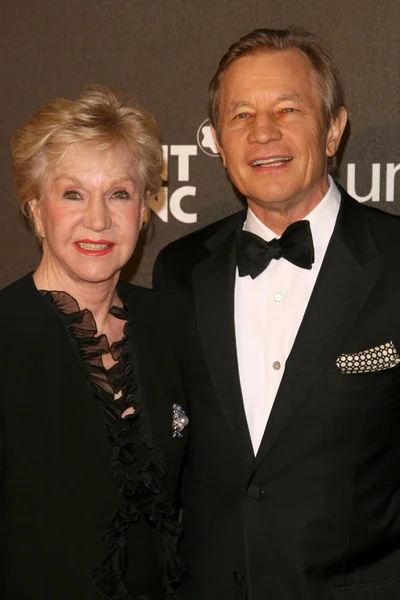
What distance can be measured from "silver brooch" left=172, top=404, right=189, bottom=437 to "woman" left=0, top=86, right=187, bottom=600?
11 millimetres

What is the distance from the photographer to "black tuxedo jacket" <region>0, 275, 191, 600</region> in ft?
7.32

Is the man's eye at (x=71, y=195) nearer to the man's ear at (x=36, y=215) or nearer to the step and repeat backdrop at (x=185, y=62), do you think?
the man's ear at (x=36, y=215)

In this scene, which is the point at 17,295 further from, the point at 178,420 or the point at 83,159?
the point at 178,420

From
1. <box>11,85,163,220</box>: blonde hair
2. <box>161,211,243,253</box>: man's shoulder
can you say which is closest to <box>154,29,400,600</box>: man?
<box>161,211,243,253</box>: man's shoulder

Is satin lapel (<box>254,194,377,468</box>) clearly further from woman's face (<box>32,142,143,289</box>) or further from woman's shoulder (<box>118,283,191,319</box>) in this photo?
woman's face (<box>32,142,143,289</box>)

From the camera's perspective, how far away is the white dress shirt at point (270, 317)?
2543mm

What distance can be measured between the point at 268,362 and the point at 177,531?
52 cm

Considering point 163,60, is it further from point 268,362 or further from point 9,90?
point 268,362

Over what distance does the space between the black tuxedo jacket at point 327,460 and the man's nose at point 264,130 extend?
35cm

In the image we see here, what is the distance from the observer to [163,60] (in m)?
3.26

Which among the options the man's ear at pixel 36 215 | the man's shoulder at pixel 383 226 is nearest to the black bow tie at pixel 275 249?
the man's shoulder at pixel 383 226

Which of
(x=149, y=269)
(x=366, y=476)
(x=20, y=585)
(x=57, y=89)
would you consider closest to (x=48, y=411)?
(x=20, y=585)

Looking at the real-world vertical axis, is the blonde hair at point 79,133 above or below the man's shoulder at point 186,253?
above

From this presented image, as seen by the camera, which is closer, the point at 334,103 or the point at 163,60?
the point at 334,103
